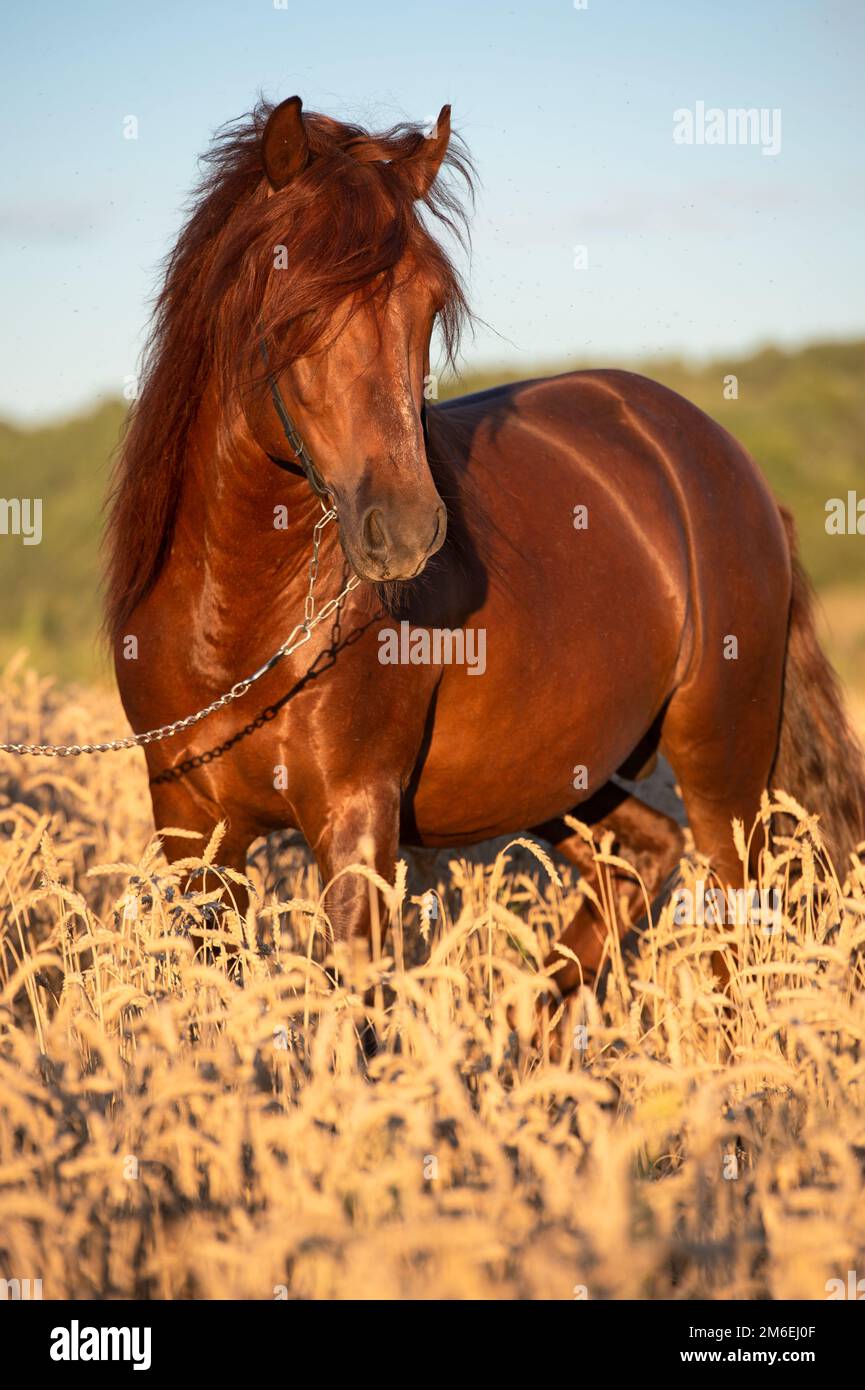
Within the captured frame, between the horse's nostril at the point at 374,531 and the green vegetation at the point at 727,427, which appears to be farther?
the green vegetation at the point at 727,427

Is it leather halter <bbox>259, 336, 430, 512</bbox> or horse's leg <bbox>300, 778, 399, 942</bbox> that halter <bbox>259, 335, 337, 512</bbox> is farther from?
horse's leg <bbox>300, 778, 399, 942</bbox>

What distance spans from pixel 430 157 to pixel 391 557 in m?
1.21

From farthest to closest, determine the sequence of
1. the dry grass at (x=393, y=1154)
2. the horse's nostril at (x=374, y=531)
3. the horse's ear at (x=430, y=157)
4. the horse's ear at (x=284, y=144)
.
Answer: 1. the horse's ear at (x=430, y=157)
2. the horse's ear at (x=284, y=144)
3. the horse's nostril at (x=374, y=531)
4. the dry grass at (x=393, y=1154)

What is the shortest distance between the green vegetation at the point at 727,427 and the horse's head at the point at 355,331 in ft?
38.8

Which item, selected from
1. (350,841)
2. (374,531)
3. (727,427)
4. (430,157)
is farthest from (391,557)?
(727,427)

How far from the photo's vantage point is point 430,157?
3.43 m

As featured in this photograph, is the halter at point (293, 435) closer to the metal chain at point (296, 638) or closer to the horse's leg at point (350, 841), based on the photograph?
the metal chain at point (296, 638)

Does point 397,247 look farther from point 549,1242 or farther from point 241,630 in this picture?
point 549,1242

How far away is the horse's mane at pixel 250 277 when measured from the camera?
3047 mm

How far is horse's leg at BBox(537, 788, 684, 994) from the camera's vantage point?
5.38 metres

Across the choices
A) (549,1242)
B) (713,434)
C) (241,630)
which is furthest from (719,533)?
(549,1242)

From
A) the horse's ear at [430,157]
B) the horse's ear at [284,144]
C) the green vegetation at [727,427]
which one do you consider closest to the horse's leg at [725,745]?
the horse's ear at [430,157]

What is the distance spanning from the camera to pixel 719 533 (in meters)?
5.05

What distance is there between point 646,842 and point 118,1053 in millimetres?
3008
